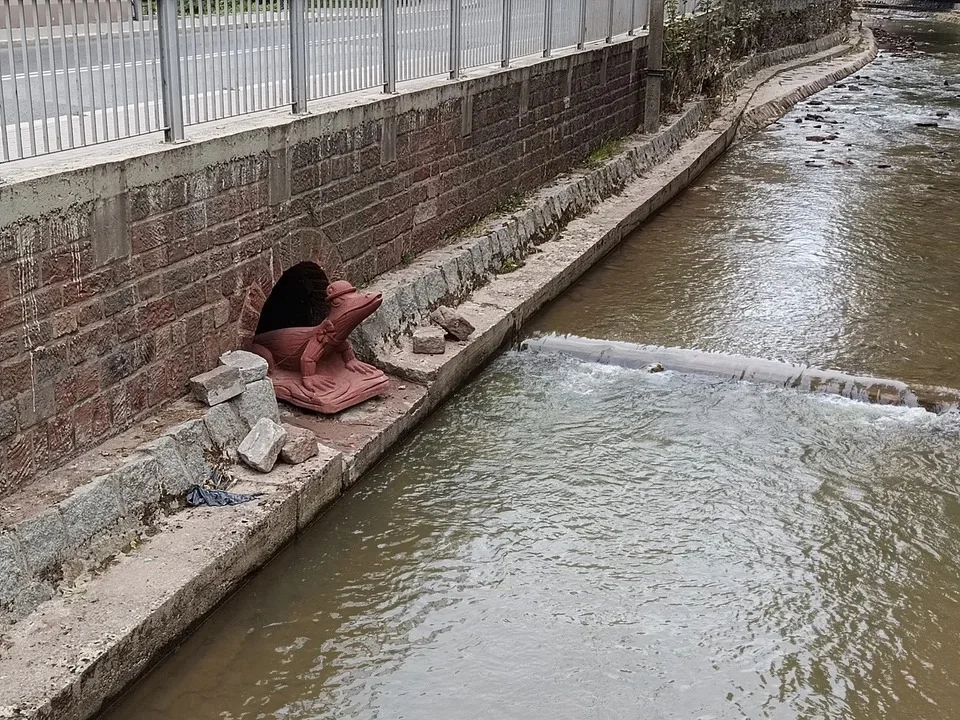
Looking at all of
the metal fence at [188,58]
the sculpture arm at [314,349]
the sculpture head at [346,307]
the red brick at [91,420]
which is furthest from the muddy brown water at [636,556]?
the metal fence at [188,58]

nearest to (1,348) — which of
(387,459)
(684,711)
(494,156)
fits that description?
(387,459)

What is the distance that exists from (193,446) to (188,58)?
224 centimetres

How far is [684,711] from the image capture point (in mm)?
4953

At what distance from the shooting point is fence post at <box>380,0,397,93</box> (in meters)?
8.52

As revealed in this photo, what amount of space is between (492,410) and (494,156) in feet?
11.3

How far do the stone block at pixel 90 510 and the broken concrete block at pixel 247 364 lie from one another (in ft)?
4.26

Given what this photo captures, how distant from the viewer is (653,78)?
595 inches

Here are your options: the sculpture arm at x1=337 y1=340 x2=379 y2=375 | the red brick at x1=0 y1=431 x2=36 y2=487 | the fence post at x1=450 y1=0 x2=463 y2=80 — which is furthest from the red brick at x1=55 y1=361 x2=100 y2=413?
the fence post at x1=450 y1=0 x2=463 y2=80

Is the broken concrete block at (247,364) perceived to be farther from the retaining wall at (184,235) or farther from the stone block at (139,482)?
the stone block at (139,482)

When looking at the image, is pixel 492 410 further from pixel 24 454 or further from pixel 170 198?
pixel 24 454

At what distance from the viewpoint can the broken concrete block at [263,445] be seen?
6.16m

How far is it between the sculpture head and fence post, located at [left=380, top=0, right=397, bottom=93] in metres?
2.13

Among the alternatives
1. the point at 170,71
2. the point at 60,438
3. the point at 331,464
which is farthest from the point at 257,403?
the point at 170,71

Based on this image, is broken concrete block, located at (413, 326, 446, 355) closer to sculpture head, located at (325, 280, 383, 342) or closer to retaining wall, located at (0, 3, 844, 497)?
retaining wall, located at (0, 3, 844, 497)
